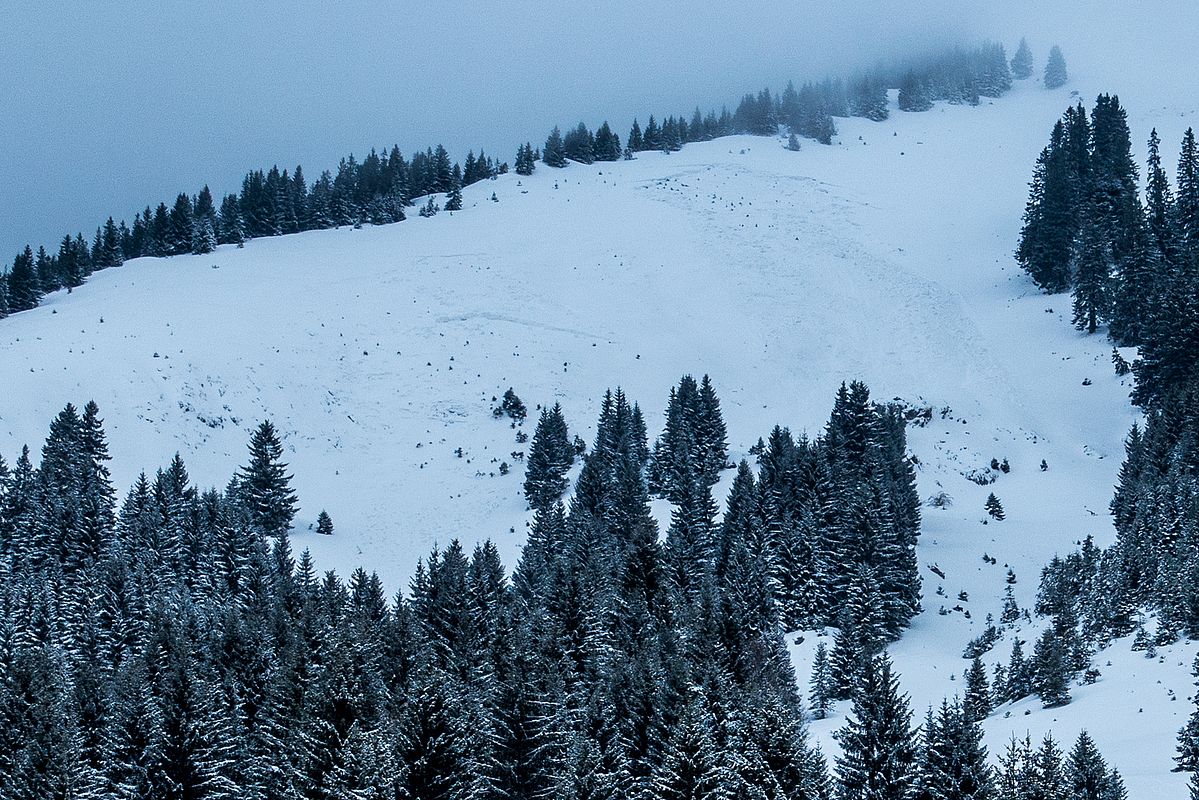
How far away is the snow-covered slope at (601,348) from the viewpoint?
7069 centimetres

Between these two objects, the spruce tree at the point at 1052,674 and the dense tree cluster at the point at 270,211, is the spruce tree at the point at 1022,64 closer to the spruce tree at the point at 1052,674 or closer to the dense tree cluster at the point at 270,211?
the dense tree cluster at the point at 270,211

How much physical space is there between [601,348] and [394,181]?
5681 cm

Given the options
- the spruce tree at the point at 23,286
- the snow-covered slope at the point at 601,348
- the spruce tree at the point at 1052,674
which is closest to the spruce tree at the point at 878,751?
the spruce tree at the point at 1052,674

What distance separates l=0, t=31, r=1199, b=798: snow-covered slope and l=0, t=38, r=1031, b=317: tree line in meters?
5.76

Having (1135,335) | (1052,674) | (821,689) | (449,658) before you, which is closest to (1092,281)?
(1135,335)

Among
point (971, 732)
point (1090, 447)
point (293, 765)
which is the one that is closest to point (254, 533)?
point (293, 765)

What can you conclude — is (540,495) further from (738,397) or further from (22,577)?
(22,577)

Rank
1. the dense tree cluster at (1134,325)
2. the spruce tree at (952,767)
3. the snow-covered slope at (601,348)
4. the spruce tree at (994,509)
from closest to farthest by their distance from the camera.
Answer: the spruce tree at (952,767) → the dense tree cluster at (1134,325) → the spruce tree at (994,509) → the snow-covered slope at (601,348)

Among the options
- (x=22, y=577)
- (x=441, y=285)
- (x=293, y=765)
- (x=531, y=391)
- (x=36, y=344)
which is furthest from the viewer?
(x=441, y=285)

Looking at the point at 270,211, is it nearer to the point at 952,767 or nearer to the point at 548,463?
the point at 548,463

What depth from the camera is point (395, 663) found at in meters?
35.2

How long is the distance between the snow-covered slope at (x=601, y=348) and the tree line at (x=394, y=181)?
576cm

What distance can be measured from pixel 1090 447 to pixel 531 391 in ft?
155

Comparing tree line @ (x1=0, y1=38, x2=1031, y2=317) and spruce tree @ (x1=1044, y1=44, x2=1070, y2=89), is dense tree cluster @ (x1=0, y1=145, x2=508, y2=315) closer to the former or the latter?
tree line @ (x1=0, y1=38, x2=1031, y2=317)
